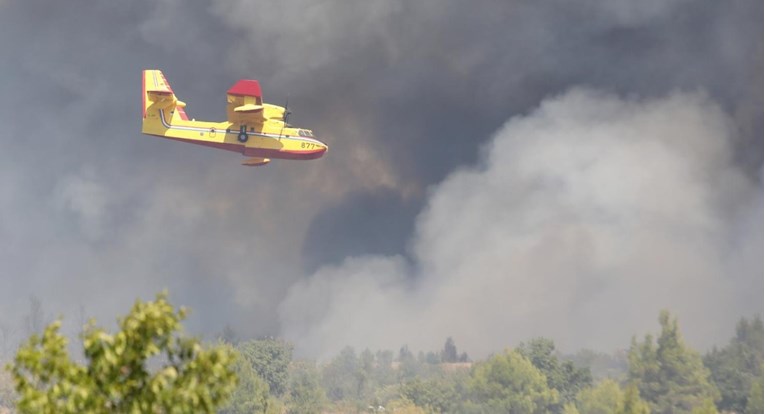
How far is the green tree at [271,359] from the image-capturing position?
13300 cm

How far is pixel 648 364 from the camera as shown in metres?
107

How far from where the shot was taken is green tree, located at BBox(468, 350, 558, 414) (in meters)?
109

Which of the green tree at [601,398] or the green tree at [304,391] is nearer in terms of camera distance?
the green tree at [601,398]

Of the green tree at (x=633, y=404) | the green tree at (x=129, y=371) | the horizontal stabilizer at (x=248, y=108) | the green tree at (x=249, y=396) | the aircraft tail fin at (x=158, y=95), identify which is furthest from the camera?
the green tree at (x=249, y=396)

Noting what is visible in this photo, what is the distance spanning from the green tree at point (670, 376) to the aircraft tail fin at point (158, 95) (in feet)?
152

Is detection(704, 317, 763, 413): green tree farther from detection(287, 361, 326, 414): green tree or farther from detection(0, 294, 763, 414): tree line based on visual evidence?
detection(287, 361, 326, 414): green tree

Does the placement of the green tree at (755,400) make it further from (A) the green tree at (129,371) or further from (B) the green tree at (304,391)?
(A) the green tree at (129,371)

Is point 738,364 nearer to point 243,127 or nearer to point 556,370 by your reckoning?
point 556,370

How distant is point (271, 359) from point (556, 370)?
35.2 metres

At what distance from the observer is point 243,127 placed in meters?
94.7

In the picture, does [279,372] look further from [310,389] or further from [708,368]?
[708,368]

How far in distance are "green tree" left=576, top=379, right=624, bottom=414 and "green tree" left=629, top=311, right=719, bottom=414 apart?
2.00 meters

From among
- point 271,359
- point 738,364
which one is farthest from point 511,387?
point 271,359

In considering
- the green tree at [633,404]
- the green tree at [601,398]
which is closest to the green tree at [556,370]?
the green tree at [601,398]
